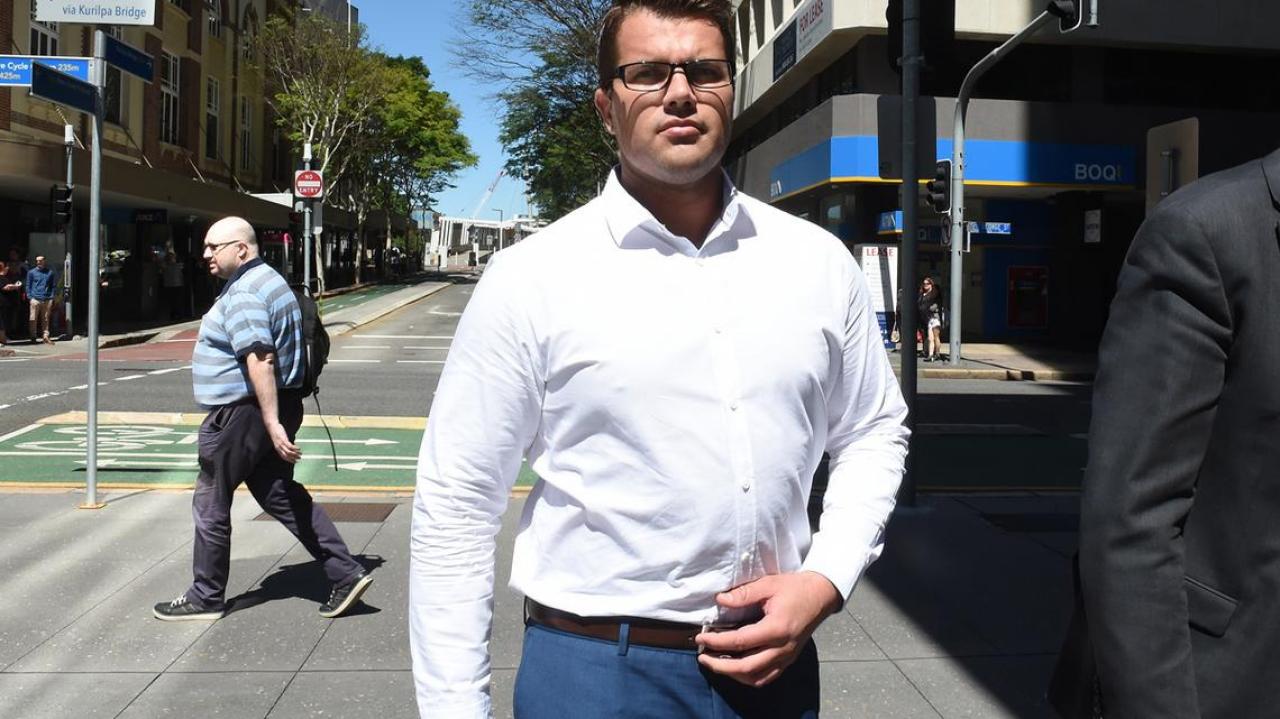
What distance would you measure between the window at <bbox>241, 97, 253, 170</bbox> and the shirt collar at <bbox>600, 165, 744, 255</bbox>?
156 ft

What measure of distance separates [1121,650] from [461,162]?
61119mm

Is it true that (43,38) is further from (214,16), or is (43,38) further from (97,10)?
(97,10)

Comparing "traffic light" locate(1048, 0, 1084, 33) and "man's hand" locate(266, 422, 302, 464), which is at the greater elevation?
"traffic light" locate(1048, 0, 1084, 33)

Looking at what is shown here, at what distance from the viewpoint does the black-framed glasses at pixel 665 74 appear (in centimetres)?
203

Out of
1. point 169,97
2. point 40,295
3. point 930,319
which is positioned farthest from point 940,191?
point 169,97

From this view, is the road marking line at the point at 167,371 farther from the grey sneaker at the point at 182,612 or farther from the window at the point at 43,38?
the grey sneaker at the point at 182,612

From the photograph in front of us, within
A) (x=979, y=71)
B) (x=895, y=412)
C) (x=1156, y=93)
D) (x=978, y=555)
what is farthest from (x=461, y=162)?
(x=895, y=412)

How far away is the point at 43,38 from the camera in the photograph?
27.6 m

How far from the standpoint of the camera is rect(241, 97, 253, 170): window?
46500 millimetres

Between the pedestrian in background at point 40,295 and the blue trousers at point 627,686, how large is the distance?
24.9 meters

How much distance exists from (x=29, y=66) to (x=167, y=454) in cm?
395

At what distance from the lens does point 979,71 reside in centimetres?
2005

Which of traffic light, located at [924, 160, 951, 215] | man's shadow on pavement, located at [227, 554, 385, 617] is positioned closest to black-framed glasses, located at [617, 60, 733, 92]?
man's shadow on pavement, located at [227, 554, 385, 617]

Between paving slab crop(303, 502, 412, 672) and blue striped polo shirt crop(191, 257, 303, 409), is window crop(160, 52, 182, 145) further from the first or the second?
blue striped polo shirt crop(191, 257, 303, 409)
